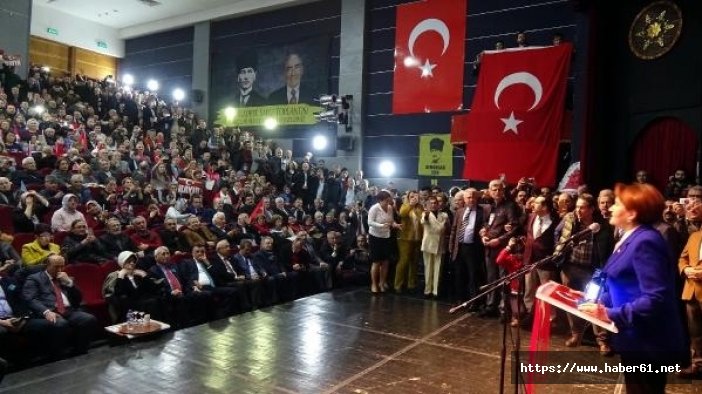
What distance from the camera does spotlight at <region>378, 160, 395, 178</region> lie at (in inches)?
457

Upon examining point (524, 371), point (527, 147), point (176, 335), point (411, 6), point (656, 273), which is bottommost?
point (176, 335)

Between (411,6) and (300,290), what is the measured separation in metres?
7.22

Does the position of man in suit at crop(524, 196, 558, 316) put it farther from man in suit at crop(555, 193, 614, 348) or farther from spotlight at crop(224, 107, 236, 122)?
spotlight at crop(224, 107, 236, 122)

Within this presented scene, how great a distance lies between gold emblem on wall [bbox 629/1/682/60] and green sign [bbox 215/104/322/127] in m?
7.54

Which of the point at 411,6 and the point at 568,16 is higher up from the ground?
the point at 411,6

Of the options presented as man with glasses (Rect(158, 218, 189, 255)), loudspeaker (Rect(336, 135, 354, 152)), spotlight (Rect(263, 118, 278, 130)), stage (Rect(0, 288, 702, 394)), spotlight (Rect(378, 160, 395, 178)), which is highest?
spotlight (Rect(263, 118, 278, 130))

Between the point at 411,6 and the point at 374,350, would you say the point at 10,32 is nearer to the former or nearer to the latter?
the point at 411,6

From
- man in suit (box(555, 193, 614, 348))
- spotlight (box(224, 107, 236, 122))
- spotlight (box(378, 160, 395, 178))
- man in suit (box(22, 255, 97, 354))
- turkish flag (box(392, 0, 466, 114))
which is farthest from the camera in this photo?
spotlight (box(224, 107, 236, 122))

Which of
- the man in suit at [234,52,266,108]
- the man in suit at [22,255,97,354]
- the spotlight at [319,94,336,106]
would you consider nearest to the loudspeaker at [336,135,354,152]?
the spotlight at [319,94,336,106]

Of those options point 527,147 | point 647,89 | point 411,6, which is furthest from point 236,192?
point 647,89

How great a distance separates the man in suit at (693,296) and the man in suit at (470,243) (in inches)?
87.9

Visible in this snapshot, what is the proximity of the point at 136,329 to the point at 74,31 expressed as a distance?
14.6 metres

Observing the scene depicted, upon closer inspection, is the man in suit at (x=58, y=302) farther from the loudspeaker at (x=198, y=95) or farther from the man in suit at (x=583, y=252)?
the loudspeaker at (x=198, y=95)

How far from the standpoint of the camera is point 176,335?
4711mm
